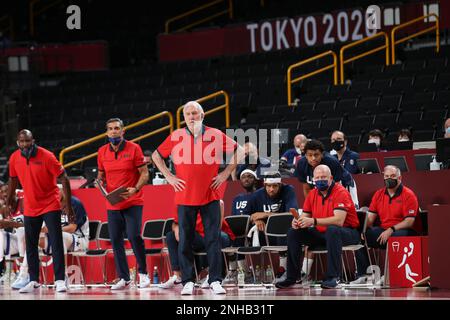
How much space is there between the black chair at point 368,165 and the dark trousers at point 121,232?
3660 mm

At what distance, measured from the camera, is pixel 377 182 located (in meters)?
13.5

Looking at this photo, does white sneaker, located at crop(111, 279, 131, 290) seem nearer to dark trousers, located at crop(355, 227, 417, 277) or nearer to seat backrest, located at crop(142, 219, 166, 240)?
seat backrest, located at crop(142, 219, 166, 240)

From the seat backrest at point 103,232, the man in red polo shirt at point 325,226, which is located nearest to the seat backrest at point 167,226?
the seat backrest at point 103,232

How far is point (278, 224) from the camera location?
12461 millimetres

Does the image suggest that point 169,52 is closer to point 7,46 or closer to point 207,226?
point 7,46

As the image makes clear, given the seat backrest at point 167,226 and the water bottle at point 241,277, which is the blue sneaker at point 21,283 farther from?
the water bottle at point 241,277

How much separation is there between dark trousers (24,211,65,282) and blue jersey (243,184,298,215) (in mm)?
2456

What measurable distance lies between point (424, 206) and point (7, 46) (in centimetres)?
1479


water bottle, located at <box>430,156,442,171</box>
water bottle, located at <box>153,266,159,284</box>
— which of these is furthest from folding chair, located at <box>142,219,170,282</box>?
water bottle, located at <box>430,156,442,171</box>

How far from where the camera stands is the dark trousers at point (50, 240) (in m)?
11.9

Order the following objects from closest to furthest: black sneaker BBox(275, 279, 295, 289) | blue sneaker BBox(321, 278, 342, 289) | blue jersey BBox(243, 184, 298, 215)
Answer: blue sneaker BBox(321, 278, 342, 289)
black sneaker BBox(275, 279, 295, 289)
blue jersey BBox(243, 184, 298, 215)

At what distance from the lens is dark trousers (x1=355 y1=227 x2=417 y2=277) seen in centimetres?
1210
